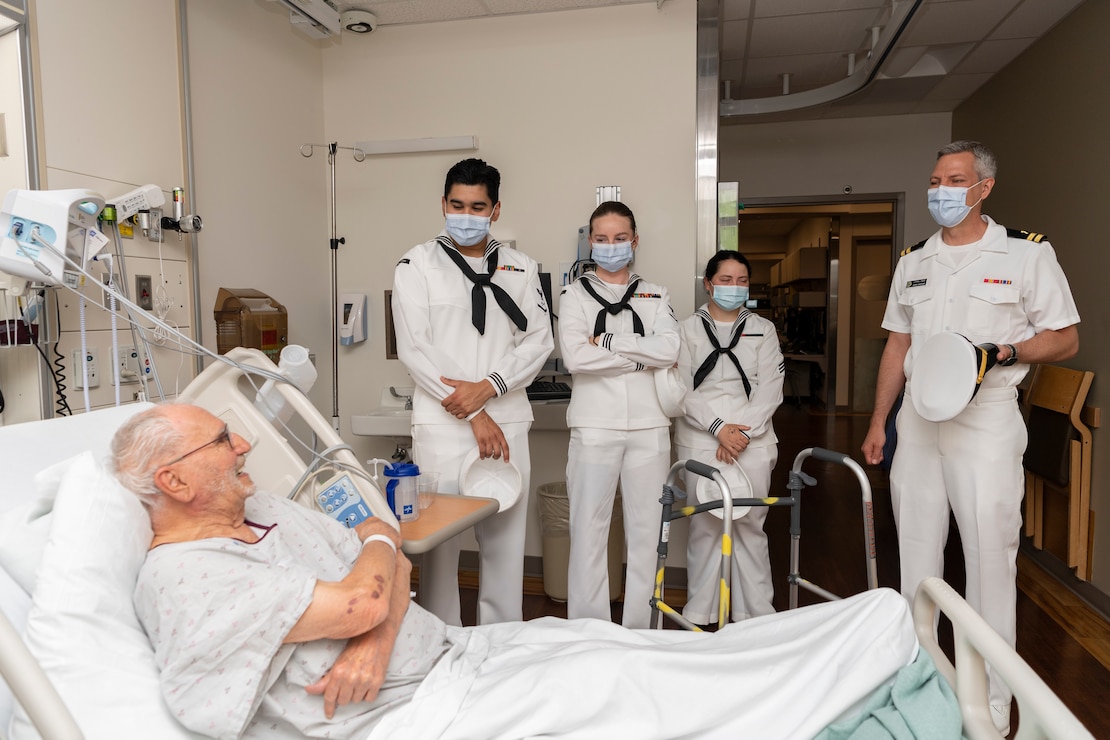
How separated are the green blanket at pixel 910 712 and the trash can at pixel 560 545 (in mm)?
2122

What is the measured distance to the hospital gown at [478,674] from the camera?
4.22 ft

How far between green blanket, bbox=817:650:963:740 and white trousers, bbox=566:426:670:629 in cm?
154

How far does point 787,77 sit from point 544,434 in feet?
9.95

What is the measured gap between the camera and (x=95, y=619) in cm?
128

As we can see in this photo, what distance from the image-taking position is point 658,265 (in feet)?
11.6

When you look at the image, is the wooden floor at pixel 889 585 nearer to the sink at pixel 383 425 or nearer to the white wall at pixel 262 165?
the sink at pixel 383 425

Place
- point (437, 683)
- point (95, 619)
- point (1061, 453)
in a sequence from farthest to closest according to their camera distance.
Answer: point (1061, 453) < point (437, 683) < point (95, 619)

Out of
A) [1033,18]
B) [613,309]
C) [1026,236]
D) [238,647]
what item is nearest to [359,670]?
[238,647]

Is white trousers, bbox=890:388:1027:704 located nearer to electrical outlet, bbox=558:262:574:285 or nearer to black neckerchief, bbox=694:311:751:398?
black neckerchief, bbox=694:311:751:398

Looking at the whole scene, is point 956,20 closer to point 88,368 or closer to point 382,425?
point 382,425

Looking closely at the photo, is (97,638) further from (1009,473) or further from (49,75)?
(1009,473)

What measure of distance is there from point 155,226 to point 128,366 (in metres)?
0.51

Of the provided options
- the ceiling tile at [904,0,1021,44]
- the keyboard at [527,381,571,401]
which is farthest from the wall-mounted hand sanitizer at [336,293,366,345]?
the ceiling tile at [904,0,1021,44]

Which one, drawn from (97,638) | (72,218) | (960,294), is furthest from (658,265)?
(97,638)
